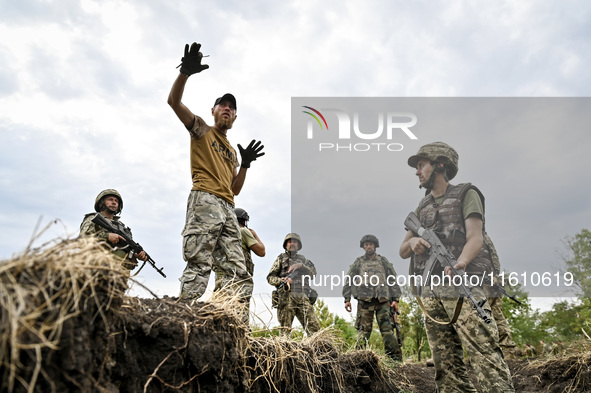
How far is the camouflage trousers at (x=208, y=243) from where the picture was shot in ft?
12.9

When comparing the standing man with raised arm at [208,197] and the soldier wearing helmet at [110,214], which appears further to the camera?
the soldier wearing helmet at [110,214]

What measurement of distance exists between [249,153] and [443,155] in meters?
2.22

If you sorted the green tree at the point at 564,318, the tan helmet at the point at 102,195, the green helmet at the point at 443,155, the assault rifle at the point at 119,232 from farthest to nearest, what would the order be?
1. the green tree at the point at 564,318
2. the tan helmet at the point at 102,195
3. the assault rifle at the point at 119,232
4. the green helmet at the point at 443,155

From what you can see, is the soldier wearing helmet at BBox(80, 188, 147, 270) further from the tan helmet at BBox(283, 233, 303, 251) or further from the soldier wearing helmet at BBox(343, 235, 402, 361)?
the soldier wearing helmet at BBox(343, 235, 402, 361)

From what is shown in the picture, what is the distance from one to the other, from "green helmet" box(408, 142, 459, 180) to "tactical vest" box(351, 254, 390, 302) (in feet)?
15.6

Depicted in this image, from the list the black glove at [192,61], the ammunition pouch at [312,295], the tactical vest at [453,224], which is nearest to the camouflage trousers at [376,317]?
the ammunition pouch at [312,295]

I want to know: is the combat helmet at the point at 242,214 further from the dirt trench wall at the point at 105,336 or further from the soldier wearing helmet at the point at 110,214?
the dirt trench wall at the point at 105,336

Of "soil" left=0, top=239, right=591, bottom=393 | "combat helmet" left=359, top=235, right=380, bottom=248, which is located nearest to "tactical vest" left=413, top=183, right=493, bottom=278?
"soil" left=0, top=239, right=591, bottom=393

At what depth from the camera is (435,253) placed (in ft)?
14.6

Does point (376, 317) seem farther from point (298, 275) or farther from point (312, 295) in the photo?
point (298, 275)

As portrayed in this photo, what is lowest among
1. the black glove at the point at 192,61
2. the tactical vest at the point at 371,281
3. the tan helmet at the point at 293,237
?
the tactical vest at the point at 371,281

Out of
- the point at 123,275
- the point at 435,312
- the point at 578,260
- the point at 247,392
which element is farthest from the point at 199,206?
the point at 578,260

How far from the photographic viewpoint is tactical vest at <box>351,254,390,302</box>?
8867mm

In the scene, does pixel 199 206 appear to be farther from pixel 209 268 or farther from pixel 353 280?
pixel 353 280
